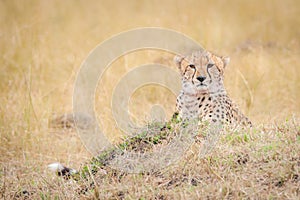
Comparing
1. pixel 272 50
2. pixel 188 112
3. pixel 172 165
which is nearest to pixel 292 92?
pixel 272 50

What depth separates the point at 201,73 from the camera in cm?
433

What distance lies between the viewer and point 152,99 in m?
6.23

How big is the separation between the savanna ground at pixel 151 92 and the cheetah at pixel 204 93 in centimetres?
30

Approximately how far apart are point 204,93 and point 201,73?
7.9 inches

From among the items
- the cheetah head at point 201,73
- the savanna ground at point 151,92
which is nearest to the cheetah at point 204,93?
the cheetah head at point 201,73

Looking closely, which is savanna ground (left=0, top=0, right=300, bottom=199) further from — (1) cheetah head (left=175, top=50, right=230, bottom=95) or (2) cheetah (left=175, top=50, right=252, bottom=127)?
(1) cheetah head (left=175, top=50, right=230, bottom=95)

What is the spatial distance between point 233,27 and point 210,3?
2.66ft

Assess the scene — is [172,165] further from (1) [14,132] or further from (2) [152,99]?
(2) [152,99]

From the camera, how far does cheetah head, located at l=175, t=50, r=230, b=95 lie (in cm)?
434

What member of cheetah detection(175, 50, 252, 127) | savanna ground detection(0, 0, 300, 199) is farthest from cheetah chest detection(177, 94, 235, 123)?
savanna ground detection(0, 0, 300, 199)

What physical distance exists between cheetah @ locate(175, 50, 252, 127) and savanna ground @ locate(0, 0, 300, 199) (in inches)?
11.7

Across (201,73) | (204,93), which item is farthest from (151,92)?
(201,73)

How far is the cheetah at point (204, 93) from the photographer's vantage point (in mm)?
4348

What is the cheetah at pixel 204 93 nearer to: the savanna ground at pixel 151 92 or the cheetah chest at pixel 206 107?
the cheetah chest at pixel 206 107
